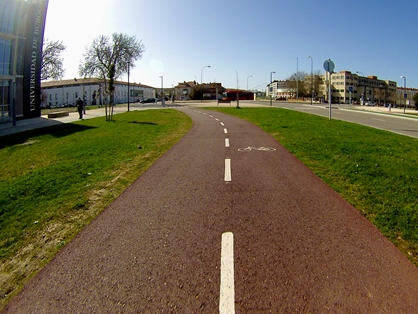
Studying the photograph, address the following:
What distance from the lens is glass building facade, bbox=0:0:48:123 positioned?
2703 centimetres

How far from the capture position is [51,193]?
233 inches

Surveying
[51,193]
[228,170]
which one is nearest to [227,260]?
[228,170]

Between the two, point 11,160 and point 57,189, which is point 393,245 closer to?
point 57,189

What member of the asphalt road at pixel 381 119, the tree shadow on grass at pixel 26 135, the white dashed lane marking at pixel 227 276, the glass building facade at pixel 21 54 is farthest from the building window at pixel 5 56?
the white dashed lane marking at pixel 227 276

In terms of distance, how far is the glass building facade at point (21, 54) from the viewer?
27.0 metres

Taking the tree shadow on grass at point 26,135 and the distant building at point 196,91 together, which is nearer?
the tree shadow on grass at point 26,135

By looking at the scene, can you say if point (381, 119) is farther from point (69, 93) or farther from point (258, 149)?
point (69, 93)

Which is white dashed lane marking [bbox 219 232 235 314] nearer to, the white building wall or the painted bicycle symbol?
the painted bicycle symbol

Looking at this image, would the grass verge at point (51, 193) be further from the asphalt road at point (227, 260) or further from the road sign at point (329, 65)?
the road sign at point (329, 65)

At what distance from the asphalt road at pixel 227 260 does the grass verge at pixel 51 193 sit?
0.33m

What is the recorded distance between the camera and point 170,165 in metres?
7.83

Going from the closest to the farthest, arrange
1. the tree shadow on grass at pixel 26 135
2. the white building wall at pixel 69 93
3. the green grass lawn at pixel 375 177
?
the green grass lawn at pixel 375 177 → the tree shadow on grass at pixel 26 135 → the white building wall at pixel 69 93

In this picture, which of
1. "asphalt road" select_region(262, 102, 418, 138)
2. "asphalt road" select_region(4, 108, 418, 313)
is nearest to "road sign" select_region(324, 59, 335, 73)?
"asphalt road" select_region(262, 102, 418, 138)

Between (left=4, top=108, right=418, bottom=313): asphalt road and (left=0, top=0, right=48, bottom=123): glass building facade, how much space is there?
2915 centimetres
